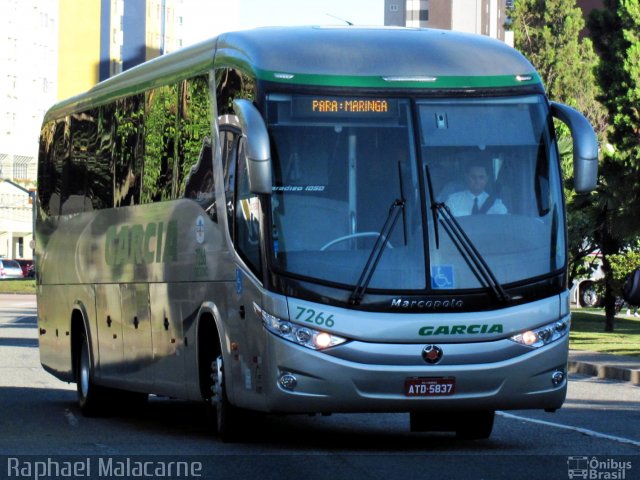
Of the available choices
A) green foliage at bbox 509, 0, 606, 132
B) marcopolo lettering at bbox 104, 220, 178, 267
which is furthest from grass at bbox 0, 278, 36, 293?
marcopolo lettering at bbox 104, 220, 178, 267

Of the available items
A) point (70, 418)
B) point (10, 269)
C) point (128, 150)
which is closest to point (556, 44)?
point (10, 269)

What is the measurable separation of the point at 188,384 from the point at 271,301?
223 cm

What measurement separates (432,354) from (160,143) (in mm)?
4211

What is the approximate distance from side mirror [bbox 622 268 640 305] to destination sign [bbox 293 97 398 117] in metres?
3.67


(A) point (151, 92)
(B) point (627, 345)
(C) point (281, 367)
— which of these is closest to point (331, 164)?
(C) point (281, 367)

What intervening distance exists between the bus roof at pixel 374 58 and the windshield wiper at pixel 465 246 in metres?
0.92

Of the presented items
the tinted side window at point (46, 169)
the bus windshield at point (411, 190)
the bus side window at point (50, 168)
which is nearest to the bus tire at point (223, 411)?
the bus windshield at point (411, 190)

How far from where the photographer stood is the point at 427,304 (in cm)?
1159

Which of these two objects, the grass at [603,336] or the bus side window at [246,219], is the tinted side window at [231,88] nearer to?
the bus side window at [246,219]

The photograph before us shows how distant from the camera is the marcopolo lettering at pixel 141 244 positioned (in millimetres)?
14156

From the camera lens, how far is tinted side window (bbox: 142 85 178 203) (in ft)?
47.1

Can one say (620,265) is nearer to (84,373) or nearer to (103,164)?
(84,373)

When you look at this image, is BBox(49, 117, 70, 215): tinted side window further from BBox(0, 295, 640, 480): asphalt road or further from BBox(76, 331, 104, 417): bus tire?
BBox(0, 295, 640, 480): asphalt road

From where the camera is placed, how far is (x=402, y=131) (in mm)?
12008
